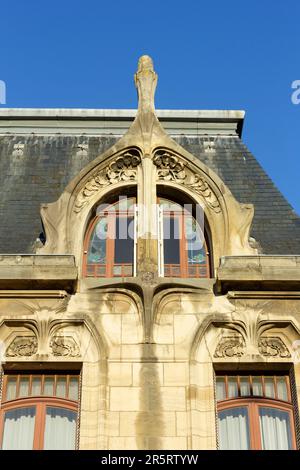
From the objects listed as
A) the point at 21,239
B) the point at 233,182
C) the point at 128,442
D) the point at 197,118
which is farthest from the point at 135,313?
the point at 197,118

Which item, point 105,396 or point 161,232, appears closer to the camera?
point 105,396

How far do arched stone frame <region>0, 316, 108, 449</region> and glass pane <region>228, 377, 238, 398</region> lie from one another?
2.00 m

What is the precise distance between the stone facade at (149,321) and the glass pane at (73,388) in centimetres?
25

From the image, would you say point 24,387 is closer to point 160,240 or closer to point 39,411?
point 39,411

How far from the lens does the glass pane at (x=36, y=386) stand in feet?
40.0

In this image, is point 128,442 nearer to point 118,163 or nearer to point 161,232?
point 161,232

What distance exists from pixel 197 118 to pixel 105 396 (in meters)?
8.63

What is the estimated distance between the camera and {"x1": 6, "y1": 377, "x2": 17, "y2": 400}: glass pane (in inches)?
478

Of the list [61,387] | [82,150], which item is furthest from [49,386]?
[82,150]

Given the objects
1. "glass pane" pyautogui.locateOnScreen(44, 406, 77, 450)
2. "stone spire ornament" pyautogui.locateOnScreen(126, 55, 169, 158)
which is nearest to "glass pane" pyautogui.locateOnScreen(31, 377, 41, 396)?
"glass pane" pyautogui.locateOnScreen(44, 406, 77, 450)

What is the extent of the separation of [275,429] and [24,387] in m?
3.98

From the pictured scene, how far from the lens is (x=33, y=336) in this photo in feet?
41.0

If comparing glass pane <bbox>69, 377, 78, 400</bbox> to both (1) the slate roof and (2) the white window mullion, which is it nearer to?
(2) the white window mullion

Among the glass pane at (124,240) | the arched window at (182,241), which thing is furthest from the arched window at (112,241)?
the arched window at (182,241)
